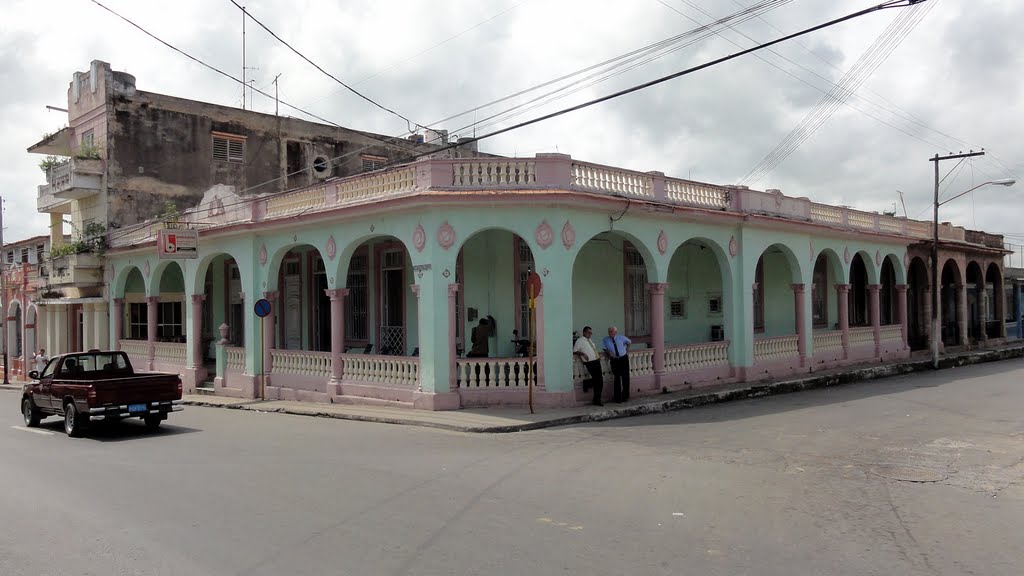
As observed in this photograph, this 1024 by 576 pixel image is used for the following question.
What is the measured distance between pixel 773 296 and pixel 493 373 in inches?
446

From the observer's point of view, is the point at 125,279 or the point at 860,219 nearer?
the point at 860,219

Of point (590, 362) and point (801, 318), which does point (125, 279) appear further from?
point (801, 318)

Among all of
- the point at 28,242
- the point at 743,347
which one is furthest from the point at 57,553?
the point at 28,242

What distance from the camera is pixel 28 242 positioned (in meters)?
31.5

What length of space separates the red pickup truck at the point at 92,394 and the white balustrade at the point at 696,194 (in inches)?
408

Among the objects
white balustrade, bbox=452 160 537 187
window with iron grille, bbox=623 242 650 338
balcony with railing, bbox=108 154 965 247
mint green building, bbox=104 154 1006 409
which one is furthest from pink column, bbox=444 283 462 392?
window with iron grille, bbox=623 242 650 338

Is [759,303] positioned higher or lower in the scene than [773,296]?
lower

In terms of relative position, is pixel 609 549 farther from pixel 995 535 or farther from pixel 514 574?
pixel 995 535

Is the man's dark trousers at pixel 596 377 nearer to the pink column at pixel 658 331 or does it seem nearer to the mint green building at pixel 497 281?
the mint green building at pixel 497 281

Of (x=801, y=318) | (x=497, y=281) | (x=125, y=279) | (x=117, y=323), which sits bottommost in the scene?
(x=801, y=318)

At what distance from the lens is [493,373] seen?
1362 cm

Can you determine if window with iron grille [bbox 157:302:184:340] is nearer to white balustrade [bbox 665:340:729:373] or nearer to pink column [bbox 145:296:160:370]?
pink column [bbox 145:296:160:370]

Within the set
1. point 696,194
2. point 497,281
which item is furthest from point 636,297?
point 497,281

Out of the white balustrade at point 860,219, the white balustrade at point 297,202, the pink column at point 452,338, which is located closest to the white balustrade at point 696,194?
the pink column at point 452,338
